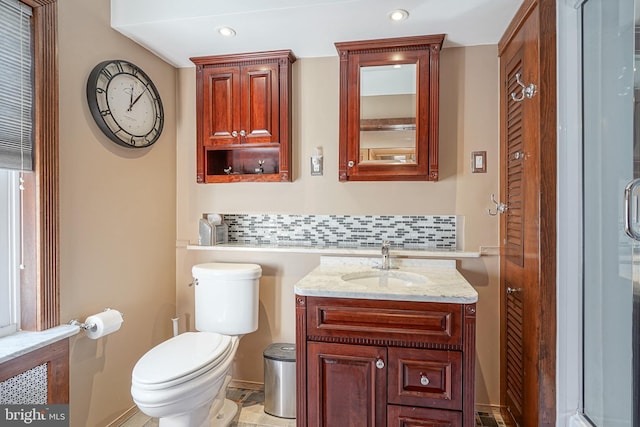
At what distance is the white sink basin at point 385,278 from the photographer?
1.87 m

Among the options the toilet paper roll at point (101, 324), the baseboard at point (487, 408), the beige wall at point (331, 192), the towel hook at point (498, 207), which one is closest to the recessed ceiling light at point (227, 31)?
the beige wall at point (331, 192)

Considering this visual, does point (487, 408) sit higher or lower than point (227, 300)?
lower

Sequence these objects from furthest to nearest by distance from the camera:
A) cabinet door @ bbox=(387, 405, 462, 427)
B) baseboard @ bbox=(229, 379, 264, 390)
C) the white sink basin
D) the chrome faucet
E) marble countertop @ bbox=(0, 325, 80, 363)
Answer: baseboard @ bbox=(229, 379, 264, 390) → the chrome faucet → the white sink basin → cabinet door @ bbox=(387, 405, 462, 427) → marble countertop @ bbox=(0, 325, 80, 363)

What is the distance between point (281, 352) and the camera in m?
2.11

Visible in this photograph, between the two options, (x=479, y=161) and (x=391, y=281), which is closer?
(x=391, y=281)

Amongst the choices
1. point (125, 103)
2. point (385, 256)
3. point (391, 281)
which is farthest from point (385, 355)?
point (125, 103)

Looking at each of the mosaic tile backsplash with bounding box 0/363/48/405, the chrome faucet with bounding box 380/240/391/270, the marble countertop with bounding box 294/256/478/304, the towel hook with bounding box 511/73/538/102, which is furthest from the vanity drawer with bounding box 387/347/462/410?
the mosaic tile backsplash with bounding box 0/363/48/405

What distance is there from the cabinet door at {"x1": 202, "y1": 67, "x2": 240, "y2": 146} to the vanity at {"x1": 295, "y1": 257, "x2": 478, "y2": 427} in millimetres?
1185

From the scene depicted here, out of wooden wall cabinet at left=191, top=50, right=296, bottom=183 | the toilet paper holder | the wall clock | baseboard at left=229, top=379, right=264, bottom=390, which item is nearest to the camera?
the toilet paper holder

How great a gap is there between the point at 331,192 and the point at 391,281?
682 mm

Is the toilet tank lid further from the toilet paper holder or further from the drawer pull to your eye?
the drawer pull

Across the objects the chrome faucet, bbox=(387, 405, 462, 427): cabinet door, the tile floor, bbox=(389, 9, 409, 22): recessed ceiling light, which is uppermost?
bbox=(389, 9, 409, 22): recessed ceiling light

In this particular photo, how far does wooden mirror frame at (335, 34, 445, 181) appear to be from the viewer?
1.97 metres

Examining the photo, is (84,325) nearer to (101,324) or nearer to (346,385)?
(101,324)
